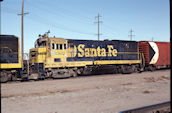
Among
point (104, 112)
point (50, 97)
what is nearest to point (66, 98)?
point (50, 97)

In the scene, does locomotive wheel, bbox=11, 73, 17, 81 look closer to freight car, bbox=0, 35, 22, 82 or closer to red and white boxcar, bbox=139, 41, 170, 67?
freight car, bbox=0, 35, 22, 82

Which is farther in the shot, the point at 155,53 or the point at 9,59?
the point at 155,53

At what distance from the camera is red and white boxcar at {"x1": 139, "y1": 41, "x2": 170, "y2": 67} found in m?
21.3

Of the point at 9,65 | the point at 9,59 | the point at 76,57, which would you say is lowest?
the point at 9,65

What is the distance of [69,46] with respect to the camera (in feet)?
54.4

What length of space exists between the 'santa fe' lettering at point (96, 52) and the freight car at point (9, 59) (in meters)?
5.48

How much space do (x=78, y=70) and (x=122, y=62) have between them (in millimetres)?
5334

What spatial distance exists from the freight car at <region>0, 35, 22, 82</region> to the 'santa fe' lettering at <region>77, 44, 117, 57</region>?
216 inches

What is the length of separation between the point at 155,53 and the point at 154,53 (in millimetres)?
222

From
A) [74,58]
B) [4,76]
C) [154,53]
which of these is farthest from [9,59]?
[154,53]

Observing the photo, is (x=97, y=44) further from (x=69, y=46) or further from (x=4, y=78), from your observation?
(x=4, y=78)

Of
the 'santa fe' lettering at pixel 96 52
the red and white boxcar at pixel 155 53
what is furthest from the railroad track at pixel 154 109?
the red and white boxcar at pixel 155 53

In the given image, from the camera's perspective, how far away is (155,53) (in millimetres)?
21781

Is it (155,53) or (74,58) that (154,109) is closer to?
(74,58)
